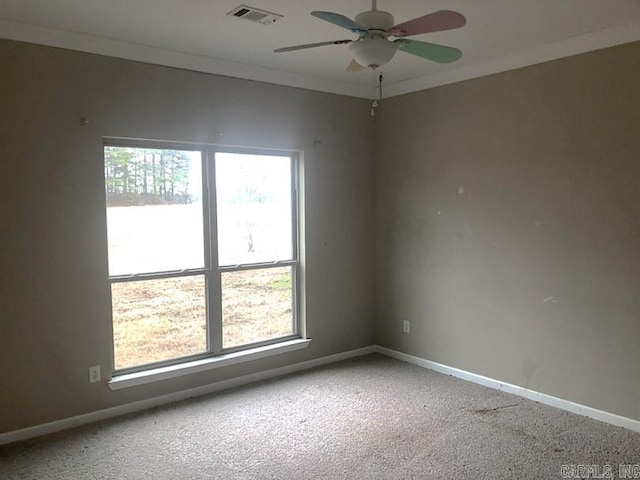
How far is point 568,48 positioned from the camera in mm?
3410

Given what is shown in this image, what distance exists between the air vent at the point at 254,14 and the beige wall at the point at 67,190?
3.17 feet

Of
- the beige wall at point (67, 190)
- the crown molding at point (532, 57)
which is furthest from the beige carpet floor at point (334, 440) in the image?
the crown molding at point (532, 57)

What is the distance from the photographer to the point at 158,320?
379 cm

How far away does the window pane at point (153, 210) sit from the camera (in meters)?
3.57

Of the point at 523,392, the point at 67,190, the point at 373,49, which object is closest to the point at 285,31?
the point at 373,49

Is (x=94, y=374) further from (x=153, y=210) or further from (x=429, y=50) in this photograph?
(x=429, y=50)

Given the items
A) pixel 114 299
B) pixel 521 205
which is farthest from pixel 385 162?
pixel 114 299

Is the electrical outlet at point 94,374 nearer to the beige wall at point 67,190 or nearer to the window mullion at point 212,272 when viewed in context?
the beige wall at point 67,190

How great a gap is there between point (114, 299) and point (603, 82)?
365cm

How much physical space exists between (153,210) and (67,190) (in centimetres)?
61

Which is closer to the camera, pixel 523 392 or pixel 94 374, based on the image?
pixel 94 374

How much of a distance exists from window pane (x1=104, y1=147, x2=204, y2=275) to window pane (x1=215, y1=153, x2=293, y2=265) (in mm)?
218

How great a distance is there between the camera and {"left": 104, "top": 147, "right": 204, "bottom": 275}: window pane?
3570mm

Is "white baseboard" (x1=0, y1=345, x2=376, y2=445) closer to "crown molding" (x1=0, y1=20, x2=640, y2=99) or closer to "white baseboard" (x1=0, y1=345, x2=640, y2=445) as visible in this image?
"white baseboard" (x1=0, y1=345, x2=640, y2=445)
